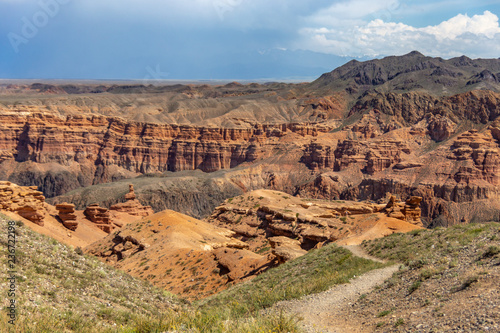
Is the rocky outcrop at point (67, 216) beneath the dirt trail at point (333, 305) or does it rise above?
beneath

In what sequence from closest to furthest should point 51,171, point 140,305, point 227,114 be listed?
1. point 140,305
2. point 51,171
3. point 227,114

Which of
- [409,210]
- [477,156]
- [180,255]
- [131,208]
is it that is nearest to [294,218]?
[409,210]

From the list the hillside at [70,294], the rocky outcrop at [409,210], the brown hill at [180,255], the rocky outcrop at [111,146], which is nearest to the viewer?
the hillside at [70,294]

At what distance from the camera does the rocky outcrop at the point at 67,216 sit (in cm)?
5426

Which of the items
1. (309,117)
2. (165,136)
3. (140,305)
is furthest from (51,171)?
(140,305)

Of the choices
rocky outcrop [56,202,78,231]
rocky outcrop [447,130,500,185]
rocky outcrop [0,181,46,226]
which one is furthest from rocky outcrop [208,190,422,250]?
rocky outcrop [447,130,500,185]

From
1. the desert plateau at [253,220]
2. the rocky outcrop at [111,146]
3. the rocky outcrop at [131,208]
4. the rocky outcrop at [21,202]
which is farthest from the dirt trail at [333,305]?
the rocky outcrop at [111,146]

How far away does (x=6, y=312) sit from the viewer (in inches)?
452

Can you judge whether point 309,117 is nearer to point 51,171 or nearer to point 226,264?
point 51,171

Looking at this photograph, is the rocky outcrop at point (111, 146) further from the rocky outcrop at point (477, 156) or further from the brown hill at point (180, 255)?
the brown hill at point (180, 255)

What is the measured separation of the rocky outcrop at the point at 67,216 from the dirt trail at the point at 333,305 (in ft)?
140

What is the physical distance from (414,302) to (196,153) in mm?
145385

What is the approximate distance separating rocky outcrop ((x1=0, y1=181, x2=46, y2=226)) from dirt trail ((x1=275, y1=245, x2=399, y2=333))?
35.0m

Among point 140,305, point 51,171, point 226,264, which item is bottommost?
point 51,171
